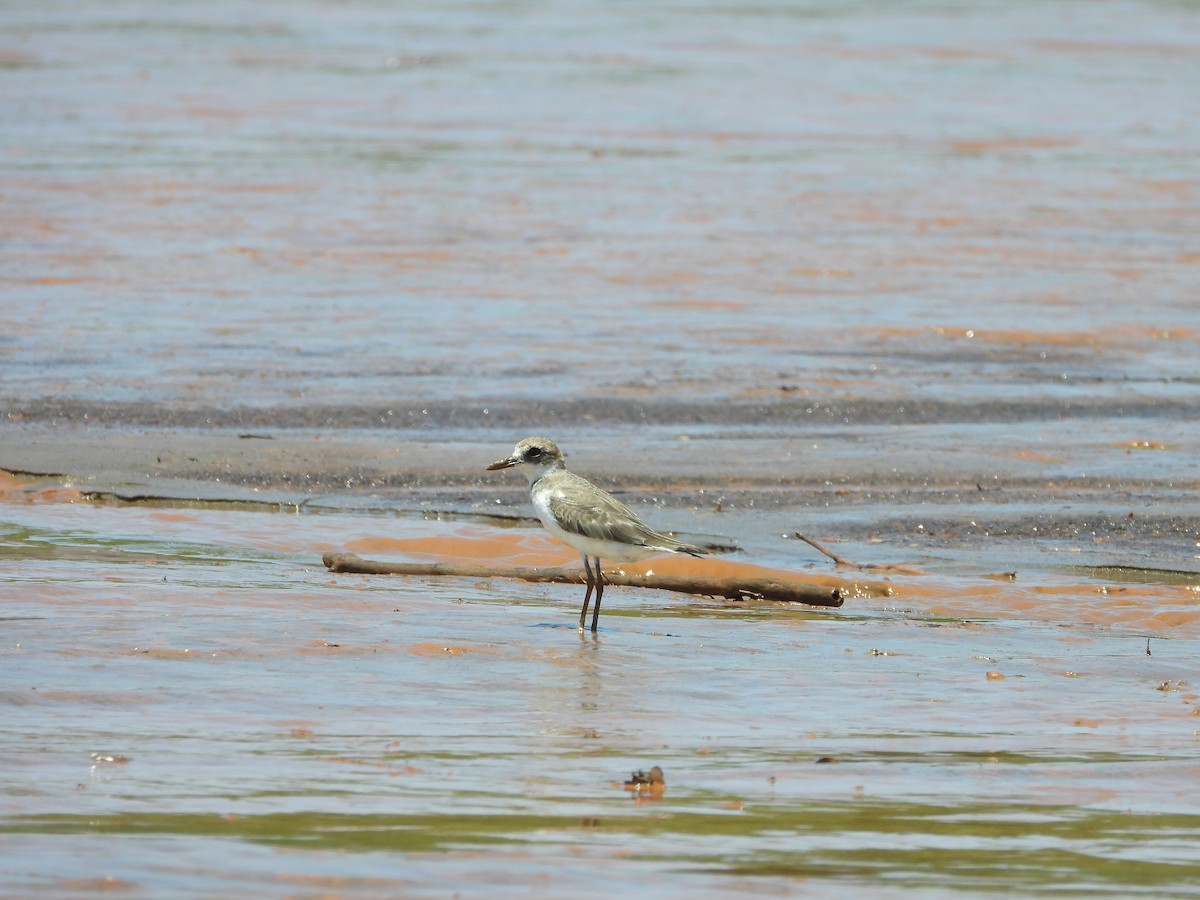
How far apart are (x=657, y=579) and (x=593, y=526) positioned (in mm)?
1139

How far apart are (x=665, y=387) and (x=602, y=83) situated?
84.2 feet

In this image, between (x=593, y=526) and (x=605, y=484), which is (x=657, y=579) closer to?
(x=593, y=526)

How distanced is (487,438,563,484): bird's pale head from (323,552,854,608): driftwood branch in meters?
0.70

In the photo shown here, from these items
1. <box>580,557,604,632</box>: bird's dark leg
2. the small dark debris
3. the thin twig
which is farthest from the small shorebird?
the small dark debris

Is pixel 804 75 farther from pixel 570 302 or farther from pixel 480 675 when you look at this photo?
pixel 480 675

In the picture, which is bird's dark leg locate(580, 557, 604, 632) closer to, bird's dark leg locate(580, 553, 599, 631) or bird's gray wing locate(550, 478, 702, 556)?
bird's dark leg locate(580, 553, 599, 631)

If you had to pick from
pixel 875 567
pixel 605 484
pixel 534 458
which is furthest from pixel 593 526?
pixel 605 484

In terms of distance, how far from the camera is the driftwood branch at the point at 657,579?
8.99 metres

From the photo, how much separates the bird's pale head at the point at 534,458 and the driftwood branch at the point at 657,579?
0.70 meters

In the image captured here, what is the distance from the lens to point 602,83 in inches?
1559

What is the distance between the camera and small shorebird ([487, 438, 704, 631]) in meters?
8.41

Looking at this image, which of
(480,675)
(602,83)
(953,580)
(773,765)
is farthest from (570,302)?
(602,83)

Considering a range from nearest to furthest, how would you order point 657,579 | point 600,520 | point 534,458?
point 600,520 < point 534,458 < point 657,579

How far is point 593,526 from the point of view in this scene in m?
8.41
